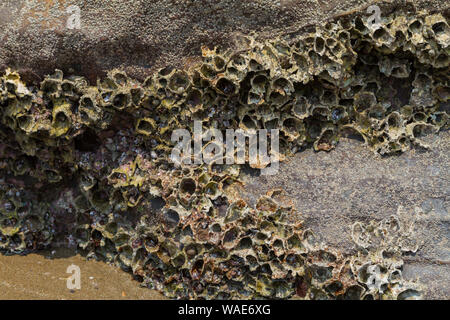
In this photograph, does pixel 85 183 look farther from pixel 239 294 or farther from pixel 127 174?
pixel 239 294

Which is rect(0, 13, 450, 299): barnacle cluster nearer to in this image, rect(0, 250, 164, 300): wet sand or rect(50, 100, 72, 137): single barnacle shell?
rect(50, 100, 72, 137): single barnacle shell

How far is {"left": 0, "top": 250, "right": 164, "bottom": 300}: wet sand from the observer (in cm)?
439

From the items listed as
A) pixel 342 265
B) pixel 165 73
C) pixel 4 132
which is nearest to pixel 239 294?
pixel 342 265

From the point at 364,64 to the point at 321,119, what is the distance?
24.1 inches

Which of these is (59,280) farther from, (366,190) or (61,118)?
(366,190)

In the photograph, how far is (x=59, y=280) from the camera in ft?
15.0

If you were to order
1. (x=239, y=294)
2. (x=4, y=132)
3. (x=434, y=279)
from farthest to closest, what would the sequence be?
1. (x=4, y=132)
2. (x=239, y=294)
3. (x=434, y=279)

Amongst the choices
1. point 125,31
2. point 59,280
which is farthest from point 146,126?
point 59,280

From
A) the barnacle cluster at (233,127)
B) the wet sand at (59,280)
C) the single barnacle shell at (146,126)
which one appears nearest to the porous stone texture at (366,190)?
the barnacle cluster at (233,127)

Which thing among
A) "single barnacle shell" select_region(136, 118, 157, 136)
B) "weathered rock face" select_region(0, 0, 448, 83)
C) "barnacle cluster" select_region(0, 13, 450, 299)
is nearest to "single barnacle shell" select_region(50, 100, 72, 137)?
"barnacle cluster" select_region(0, 13, 450, 299)

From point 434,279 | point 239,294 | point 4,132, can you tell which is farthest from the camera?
point 4,132

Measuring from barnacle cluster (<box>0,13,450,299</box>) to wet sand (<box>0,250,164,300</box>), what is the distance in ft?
0.45

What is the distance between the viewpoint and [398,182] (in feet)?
14.9

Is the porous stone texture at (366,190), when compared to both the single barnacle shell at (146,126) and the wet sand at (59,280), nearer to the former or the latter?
the single barnacle shell at (146,126)
